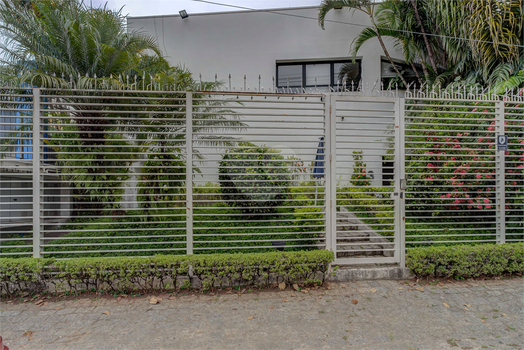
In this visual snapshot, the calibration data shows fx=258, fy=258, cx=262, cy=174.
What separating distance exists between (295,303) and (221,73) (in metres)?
7.50

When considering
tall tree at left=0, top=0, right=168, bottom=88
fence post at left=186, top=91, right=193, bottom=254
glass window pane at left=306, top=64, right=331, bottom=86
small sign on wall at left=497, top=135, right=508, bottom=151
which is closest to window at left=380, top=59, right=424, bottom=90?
glass window pane at left=306, top=64, right=331, bottom=86

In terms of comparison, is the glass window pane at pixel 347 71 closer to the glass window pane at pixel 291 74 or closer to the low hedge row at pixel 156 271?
the glass window pane at pixel 291 74

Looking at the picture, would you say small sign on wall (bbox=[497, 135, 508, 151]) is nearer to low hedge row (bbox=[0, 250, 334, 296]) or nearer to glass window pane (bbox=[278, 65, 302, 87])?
low hedge row (bbox=[0, 250, 334, 296])

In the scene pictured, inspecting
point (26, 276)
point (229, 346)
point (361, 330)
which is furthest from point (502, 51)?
point (26, 276)

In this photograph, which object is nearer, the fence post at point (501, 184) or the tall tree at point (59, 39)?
the fence post at point (501, 184)

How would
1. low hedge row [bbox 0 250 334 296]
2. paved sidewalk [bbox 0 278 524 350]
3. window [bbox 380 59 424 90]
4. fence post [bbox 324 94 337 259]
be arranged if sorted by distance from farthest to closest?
window [bbox 380 59 424 90] < fence post [bbox 324 94 337 259] < low hedge row [bbox 0 250 334 296] < paved sidewalk [bbox 0 278 524 350]

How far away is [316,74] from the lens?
9.02 m

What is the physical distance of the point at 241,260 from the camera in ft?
12.3

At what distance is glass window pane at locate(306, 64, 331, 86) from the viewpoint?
354 inches

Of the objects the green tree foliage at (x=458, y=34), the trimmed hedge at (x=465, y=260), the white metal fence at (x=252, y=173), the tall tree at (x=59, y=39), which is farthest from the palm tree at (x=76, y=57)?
the green tree foliage at (x=458, y=34)

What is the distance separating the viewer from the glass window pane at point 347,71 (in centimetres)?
888

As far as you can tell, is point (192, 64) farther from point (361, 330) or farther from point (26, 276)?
point (361, 330)

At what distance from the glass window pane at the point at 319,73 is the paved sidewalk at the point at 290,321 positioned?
7.08 metres

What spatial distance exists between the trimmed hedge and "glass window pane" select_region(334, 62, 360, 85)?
6489mm
